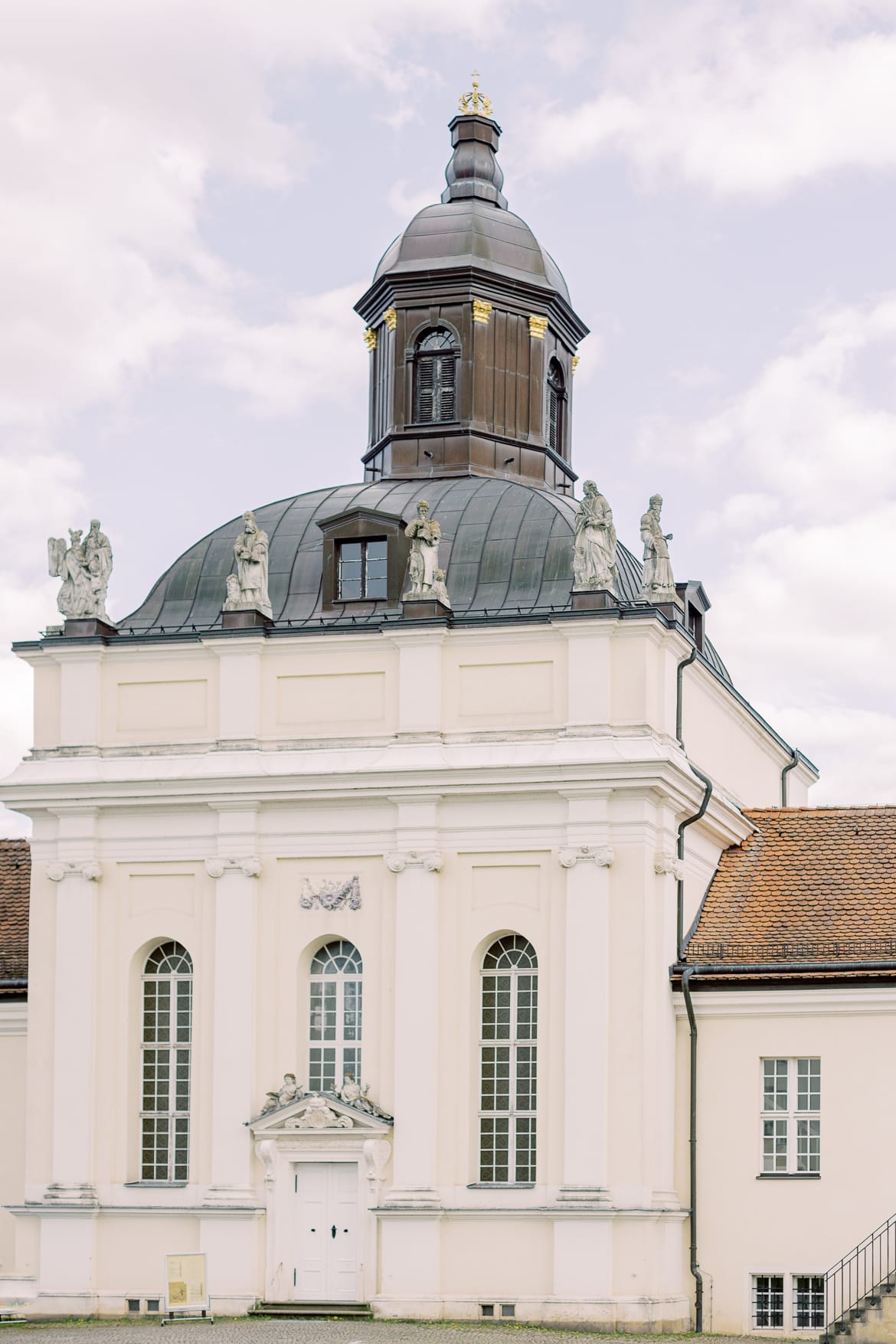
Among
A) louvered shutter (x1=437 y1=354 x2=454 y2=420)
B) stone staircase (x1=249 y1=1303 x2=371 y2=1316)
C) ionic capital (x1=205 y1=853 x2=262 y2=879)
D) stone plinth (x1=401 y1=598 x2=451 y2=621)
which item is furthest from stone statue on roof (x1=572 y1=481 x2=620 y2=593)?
stone staircase (x1=249 y1=1303 x2=371 y2=1316)

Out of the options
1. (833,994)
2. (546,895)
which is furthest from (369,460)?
(833,994)

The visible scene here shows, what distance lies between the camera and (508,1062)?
3662 centimetres

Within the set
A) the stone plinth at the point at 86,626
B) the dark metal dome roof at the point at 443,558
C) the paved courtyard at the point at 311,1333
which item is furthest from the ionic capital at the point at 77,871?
the paved courtyard at the point at 311,1333

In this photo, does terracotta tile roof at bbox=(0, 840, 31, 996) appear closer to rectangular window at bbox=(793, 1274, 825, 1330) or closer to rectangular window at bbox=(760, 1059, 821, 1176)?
rectangular window at bbox=(760, 1059, 821, 1176)

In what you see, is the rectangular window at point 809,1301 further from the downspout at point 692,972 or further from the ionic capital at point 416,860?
the ionic capital at point 416,860

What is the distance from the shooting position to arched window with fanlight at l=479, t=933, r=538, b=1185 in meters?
36.4

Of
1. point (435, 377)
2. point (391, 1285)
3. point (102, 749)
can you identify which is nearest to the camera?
point (391, 1285)

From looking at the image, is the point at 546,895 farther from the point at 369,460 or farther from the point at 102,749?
the point at 369,460

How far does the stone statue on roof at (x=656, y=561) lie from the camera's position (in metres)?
37.8

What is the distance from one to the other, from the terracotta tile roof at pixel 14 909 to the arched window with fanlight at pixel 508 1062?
29.9 feet

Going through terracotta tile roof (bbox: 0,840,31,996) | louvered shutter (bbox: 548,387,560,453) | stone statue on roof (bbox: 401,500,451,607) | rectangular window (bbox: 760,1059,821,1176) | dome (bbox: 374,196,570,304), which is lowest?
rectangular window (bbox: 760,1059,821,1176)

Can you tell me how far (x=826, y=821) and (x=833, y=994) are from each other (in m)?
4.86

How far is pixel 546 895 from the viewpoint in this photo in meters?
36.6

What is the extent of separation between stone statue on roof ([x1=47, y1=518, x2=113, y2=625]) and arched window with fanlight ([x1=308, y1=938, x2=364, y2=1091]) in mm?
7053
